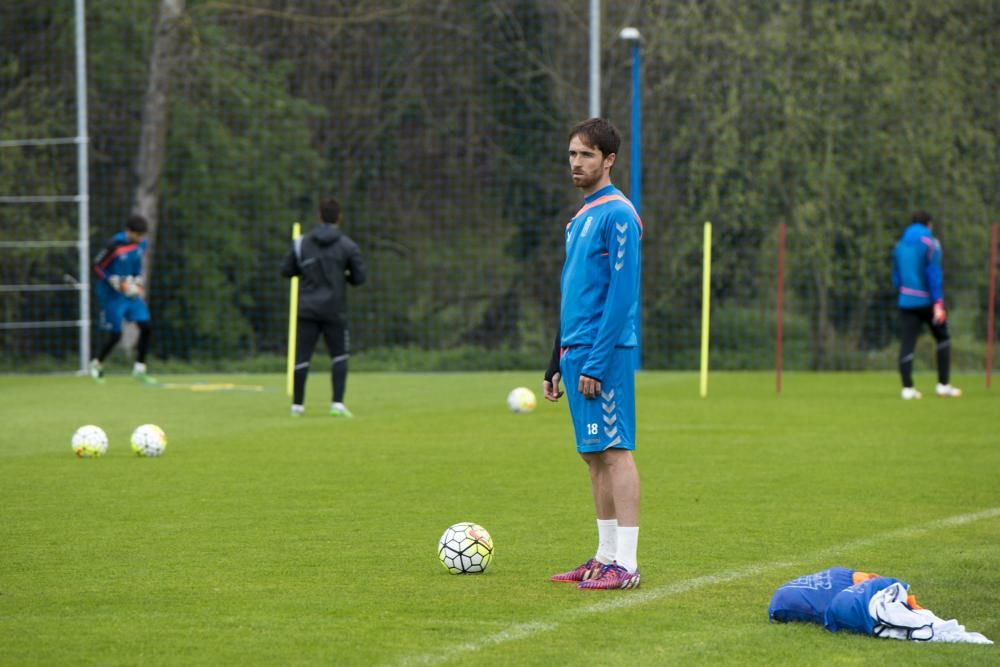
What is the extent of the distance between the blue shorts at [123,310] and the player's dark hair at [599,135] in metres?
14.9

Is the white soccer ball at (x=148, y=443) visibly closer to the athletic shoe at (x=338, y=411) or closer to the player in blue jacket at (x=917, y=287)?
the athletic shoe at (x=338, y=411)

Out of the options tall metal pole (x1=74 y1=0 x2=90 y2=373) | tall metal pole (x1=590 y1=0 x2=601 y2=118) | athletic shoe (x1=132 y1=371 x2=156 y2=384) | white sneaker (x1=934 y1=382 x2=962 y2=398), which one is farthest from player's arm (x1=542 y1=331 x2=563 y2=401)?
tall metal pole (x1=74 y1=0 x2=90 y2=373)

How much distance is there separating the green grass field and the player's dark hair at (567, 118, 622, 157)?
75.5 inches

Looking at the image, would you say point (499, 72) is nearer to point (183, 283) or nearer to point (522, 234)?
point (522, 234)

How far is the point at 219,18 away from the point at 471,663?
78.2ft

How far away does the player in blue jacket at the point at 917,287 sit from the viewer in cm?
1830

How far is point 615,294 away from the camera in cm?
684

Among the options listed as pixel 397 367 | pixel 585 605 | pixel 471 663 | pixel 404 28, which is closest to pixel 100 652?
pixel 471 663

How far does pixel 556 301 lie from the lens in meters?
26.9

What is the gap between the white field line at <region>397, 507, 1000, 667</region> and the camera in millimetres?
5562

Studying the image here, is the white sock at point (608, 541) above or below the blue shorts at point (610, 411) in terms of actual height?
below

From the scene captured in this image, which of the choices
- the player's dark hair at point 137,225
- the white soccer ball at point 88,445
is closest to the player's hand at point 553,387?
the white soccer ball at point 88,445

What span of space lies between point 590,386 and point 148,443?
6374 mm

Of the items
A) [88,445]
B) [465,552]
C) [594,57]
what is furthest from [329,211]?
[594,57]
